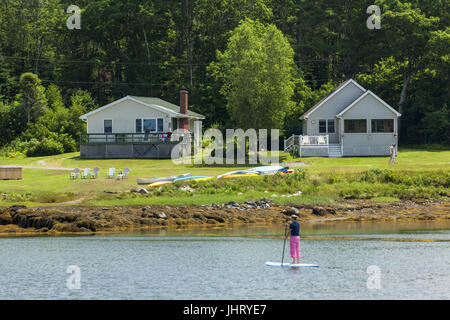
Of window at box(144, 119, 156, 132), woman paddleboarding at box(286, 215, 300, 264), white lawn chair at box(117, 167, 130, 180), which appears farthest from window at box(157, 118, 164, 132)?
woman paddleboarding at box(286, 215, 300, 264)

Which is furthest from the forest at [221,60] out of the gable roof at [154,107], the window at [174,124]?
the window at [174,124]

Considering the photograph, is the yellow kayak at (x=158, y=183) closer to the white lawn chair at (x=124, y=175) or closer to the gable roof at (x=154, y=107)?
the white lawn chair at (x=124, y=175)

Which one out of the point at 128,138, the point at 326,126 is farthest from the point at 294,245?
the point at 326,126

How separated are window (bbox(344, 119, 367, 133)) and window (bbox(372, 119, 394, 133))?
0.86 metres

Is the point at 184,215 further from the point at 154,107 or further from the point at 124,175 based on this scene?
the point at 154,107

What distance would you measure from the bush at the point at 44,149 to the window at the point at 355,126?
94.3 feet

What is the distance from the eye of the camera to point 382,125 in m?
67.1

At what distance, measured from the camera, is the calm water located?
2392cm

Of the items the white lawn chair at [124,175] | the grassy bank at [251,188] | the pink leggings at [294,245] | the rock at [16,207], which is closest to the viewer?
the pink leggings at [294,245]

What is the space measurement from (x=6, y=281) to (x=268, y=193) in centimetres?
2229

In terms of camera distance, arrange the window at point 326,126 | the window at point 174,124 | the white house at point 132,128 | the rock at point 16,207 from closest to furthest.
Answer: the rock at point 16,207
the white house at point 132,128
the window at point 326,126
the window at point 174,124

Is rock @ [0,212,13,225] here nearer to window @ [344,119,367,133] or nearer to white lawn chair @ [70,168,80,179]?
white lawn chair @ [70,168,80,179]

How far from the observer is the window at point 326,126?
69.2 meters

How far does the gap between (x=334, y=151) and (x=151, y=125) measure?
58.5 feet
